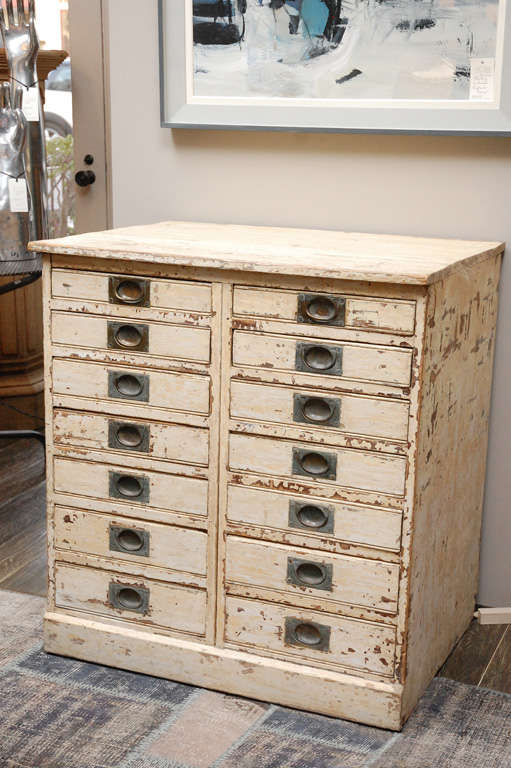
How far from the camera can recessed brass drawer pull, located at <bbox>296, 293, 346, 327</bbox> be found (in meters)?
1.86

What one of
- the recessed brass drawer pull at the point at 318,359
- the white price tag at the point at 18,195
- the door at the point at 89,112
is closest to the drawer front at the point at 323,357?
the recessed brass drawer pull at the point at 318,359

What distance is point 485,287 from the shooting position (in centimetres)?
217

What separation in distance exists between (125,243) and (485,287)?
785 millimetres

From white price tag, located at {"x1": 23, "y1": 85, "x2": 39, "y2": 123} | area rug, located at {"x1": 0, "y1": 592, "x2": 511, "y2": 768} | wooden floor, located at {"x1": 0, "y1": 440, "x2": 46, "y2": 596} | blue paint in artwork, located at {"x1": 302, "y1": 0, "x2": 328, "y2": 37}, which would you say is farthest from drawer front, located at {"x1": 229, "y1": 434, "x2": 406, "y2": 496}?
white price tag, located at {"x1": 23, "y1": 85, "x2": 39, "y2": 123}

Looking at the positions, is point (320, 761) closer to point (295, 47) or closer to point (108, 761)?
point (108, 761)

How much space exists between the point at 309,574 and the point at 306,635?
0.14 metres

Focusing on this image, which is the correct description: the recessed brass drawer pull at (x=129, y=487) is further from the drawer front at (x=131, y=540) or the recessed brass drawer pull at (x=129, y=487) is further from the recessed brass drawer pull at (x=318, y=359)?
the recessed brass drawer pull at (x=318, y=359)

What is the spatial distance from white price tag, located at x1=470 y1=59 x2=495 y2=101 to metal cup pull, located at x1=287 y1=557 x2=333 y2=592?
108 centimetres

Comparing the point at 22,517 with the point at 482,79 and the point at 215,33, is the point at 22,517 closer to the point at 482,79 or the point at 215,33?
the point at 215,33

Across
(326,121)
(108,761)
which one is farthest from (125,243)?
(108,761)

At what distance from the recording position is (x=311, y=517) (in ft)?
6.57

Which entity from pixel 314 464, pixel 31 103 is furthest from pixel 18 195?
pixel 314 464

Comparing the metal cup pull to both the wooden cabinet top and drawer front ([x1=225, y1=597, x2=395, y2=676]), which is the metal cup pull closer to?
drawer front ([x1=225, y1=597, x2=395, y2=676])

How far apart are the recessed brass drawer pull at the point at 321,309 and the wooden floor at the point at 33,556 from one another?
2.86ft
